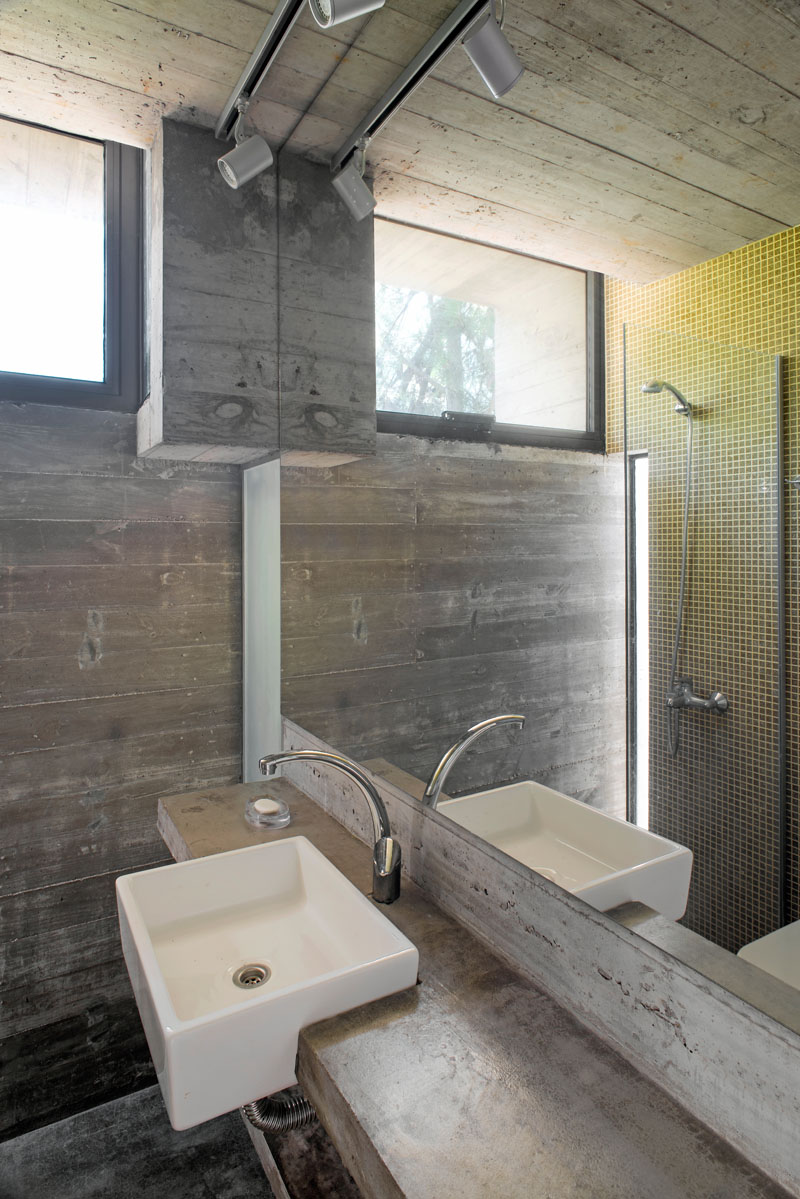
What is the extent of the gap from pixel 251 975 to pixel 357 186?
1886 millimetres

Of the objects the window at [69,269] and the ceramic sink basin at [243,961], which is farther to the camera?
the window at [69,269]

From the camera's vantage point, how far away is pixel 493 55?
132 cm

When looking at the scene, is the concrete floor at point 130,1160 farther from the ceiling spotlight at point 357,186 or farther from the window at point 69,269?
the ceiling spotlight at point 357,186

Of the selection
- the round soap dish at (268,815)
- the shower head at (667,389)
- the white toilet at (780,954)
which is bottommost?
the round soap dish at (268,815)

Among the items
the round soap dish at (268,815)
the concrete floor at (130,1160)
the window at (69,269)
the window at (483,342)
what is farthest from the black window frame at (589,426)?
the concrete floor at (130,1160)

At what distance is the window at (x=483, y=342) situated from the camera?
1.17 meters

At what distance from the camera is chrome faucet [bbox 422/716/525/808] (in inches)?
52.4

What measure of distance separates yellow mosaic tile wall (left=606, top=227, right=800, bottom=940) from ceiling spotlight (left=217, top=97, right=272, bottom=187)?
3.77 feet

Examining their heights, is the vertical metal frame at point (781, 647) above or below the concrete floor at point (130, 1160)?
above

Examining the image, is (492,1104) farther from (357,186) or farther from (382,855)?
(357,186)

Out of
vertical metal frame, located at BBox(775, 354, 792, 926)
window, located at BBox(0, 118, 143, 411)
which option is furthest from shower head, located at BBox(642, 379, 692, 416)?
window, located at BBox(0, 118, 143, 411)

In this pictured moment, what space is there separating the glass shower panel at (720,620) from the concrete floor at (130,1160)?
1839 mm

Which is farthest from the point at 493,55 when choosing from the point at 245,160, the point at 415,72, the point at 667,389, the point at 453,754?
the point at 453,754

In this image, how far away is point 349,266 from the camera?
195 centimetres
